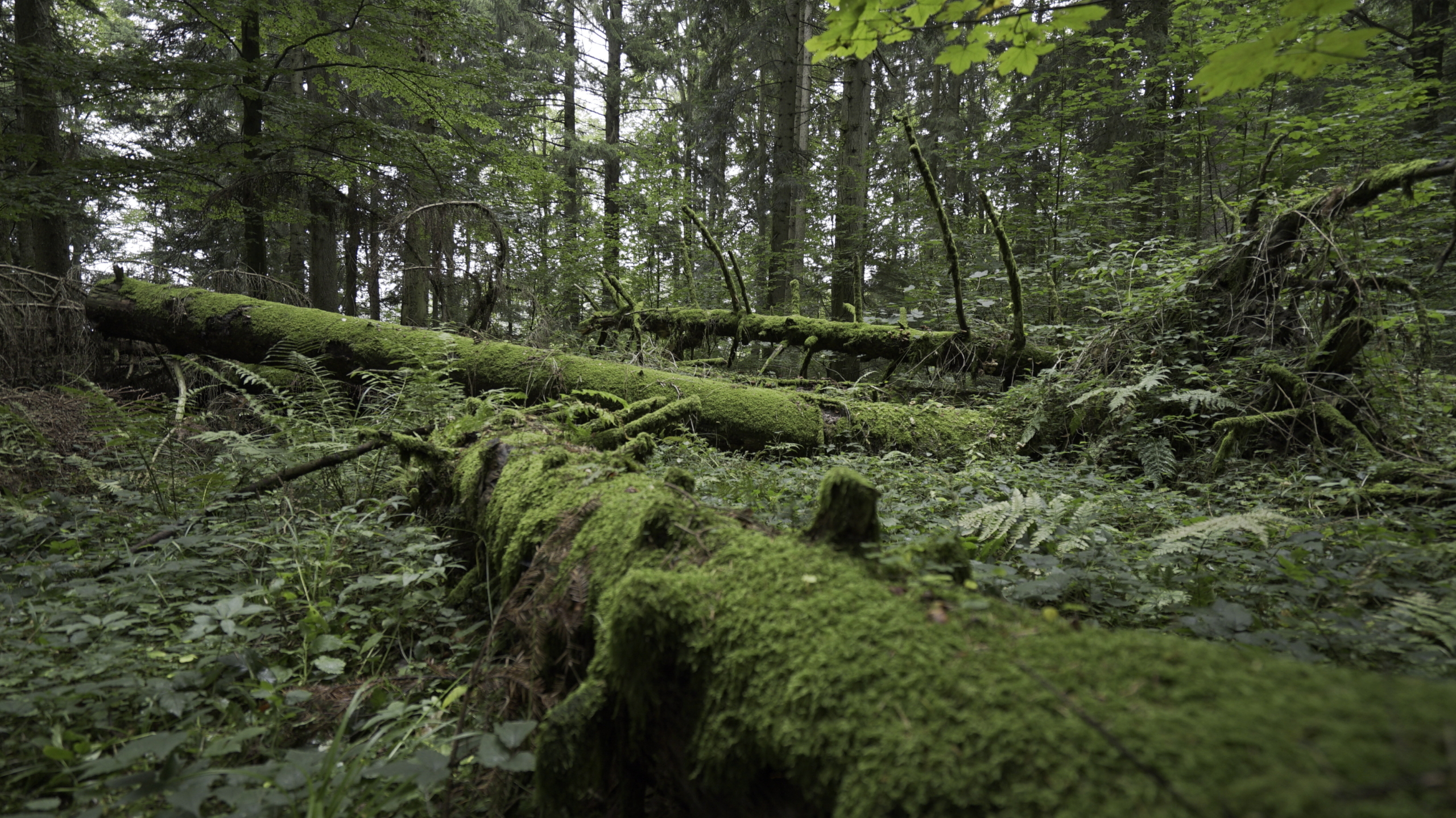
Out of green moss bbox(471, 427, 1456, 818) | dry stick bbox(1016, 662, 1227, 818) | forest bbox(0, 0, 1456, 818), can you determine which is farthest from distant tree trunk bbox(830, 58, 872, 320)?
dry stick bbox(1016, 662, 1227, 818)

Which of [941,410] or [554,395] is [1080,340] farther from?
[554,395]

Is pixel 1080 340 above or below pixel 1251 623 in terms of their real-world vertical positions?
above

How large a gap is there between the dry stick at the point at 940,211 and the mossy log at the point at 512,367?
44.7 inches

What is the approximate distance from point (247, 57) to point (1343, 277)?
1277cm

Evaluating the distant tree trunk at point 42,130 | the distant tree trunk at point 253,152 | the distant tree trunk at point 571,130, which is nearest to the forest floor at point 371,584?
the distant tree trunk at point 253,152

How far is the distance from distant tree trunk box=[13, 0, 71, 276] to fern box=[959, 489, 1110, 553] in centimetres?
1105

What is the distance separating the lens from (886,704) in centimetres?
99

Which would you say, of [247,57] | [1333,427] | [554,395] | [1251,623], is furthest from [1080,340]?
[247,57]

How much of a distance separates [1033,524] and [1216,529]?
0.81m

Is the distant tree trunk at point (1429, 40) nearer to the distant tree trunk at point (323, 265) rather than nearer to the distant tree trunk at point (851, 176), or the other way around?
the distant tree trunk at point (851, 176)

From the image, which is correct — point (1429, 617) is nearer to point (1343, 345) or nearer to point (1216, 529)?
point (1216, 529)

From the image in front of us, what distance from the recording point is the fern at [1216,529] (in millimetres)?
2371

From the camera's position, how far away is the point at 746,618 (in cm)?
128

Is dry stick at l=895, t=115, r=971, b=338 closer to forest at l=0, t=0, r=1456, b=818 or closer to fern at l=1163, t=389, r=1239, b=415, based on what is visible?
forest at l=0, t=0, r=1456, b=818
